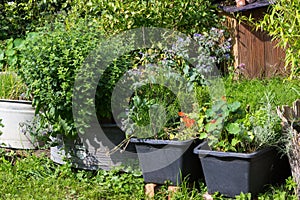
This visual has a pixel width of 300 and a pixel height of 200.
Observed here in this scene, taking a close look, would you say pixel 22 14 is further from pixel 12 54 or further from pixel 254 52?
pixel 254 52

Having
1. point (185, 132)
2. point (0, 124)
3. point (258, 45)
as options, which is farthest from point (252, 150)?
point (258, 45)

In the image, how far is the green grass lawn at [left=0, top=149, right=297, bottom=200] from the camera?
367 centimetres

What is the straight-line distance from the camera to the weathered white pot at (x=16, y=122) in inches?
179

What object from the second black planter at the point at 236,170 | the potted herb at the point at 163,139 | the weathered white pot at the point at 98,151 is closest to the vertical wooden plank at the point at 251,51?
the potted herb at the point at 163,139

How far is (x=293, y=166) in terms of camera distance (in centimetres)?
307

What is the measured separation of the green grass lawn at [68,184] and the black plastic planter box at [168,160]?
95 mm

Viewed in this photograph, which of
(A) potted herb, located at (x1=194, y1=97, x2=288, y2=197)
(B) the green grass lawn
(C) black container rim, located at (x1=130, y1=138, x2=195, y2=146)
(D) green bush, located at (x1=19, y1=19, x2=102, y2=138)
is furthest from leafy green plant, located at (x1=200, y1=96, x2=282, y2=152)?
(D) green bush, located at (x1=19, y1=19, x2=102, y2=138)

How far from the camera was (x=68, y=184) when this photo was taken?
154 inches

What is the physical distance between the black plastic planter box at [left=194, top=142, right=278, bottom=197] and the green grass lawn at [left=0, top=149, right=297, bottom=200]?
0.93 feet

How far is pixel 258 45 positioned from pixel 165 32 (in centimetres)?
135

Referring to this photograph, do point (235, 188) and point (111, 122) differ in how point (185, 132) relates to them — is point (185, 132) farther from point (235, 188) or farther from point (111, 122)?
point (111, 122)

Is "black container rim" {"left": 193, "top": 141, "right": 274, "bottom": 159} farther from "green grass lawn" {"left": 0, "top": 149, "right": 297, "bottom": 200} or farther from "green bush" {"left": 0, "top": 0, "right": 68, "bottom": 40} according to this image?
"green bush" {"left": 0, "top": 0, "right": 68, "bottom": 40}

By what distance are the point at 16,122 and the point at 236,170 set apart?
2464mm

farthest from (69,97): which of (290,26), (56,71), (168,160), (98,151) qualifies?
(290,26)
